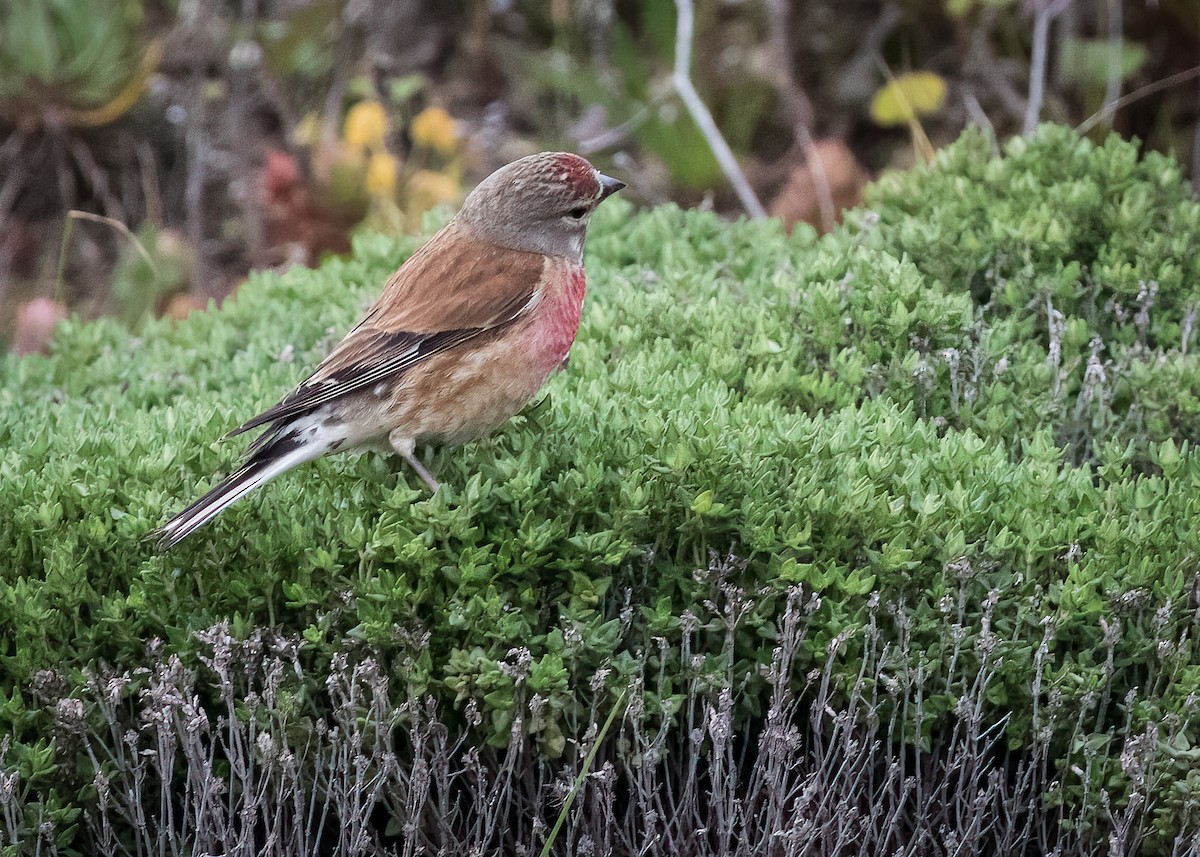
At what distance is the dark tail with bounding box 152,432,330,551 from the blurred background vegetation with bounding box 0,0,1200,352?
382 centimetres

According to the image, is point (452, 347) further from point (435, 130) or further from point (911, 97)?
point (911, 97)

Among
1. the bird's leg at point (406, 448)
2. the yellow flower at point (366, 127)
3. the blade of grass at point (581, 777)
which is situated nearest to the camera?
the blade of grass at point (581, 777)

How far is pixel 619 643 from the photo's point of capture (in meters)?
3.21

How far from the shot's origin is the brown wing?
138 inches

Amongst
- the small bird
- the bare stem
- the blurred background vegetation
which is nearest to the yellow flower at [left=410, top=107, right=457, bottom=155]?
the blurred background vegetation

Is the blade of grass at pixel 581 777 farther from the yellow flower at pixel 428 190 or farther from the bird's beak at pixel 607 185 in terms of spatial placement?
the yellow flower at pixel 428 190

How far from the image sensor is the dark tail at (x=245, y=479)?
3066 millimetres

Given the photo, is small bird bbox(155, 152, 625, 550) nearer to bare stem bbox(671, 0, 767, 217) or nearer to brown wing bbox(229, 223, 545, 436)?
brown wing bbox(229, 223, 545, 436)

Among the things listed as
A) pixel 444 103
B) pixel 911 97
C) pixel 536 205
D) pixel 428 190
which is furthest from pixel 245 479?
pixel 444 103

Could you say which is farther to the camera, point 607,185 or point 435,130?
point 435,130

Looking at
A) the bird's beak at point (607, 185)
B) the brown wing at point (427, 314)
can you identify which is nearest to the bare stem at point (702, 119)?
the bird's beak at point (607, 185)

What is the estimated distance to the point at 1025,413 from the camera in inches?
154

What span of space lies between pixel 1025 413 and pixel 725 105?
5012 millimetres

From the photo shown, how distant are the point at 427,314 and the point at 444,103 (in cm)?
594
